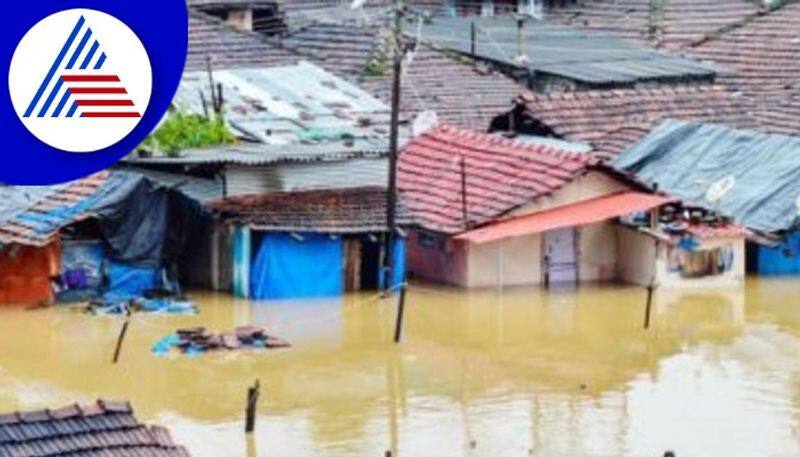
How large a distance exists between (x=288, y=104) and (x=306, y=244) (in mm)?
3747

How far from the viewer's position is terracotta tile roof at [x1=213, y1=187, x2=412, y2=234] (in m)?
26.6

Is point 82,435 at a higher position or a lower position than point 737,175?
higher

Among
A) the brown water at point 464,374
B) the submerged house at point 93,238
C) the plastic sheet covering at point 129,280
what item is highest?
the submerged house at point 93,238

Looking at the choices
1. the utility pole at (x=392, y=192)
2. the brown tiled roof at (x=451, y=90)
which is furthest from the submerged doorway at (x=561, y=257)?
the brown tiled roof at (x=451, y=90)

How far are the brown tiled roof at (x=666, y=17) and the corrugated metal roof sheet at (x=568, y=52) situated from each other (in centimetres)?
117

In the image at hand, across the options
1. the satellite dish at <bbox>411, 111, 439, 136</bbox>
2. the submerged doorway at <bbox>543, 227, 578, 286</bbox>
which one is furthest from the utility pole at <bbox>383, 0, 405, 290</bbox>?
the satellite dish at <bbox>411, 111, 439, 136</bbox>

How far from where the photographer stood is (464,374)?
23.7 m

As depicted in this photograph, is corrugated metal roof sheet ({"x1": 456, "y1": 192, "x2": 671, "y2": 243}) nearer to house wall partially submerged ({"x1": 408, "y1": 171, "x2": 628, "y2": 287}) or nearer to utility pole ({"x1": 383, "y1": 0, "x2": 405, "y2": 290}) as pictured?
house wall partially submerged ({"x1": 408, "y1": 171, "x2": 628, "y2": 287})

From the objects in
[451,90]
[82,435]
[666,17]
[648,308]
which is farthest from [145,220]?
[666,17]

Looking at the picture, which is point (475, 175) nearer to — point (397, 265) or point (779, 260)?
point (397, 265)

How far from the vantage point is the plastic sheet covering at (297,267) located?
87.4 feet

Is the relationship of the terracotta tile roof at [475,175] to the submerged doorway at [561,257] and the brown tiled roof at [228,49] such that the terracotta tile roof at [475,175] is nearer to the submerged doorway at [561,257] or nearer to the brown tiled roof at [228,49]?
the submerged doorway at [561,257]

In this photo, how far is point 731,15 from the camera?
125 ft

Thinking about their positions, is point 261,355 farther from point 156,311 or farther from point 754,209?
point 754,209
